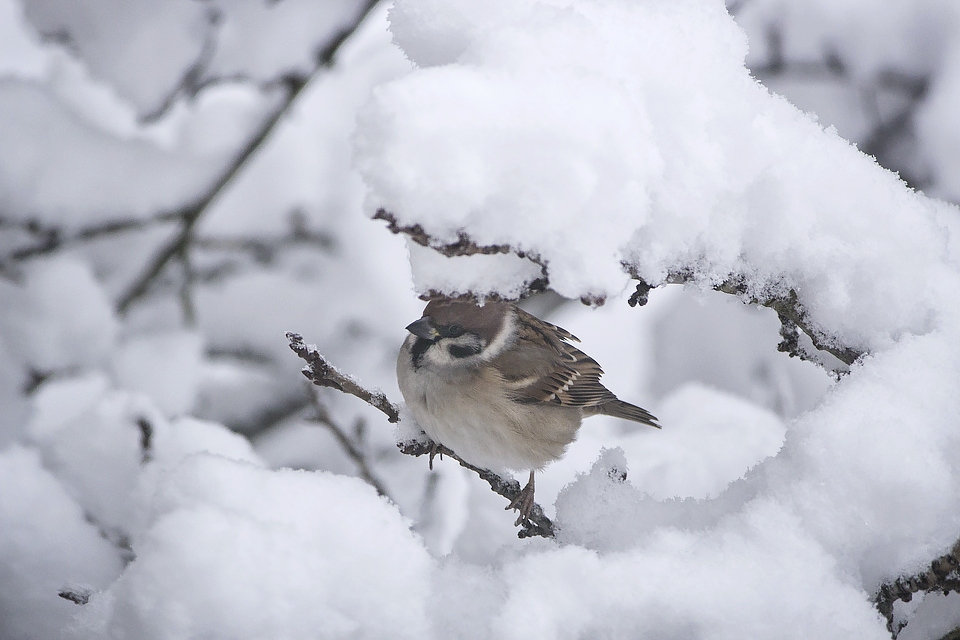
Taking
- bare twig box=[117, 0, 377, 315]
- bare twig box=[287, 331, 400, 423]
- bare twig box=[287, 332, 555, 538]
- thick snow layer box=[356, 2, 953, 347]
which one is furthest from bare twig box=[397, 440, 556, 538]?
bare twig box=[117, 0, 377, 315]

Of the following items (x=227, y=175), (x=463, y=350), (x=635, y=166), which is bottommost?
→ (x=635, y=166)

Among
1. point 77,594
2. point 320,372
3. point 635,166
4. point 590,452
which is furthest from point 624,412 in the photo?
point 77,594

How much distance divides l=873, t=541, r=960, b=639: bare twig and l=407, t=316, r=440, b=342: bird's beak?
949 millimetres

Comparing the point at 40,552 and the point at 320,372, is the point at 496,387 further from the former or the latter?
the point at 40,552

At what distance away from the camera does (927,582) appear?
2.62 feet

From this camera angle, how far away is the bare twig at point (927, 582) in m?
0.78

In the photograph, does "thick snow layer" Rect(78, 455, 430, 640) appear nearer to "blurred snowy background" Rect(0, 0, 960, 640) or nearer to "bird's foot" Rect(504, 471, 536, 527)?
"blurred snowy background" Rect(0, 0, 960, 640)

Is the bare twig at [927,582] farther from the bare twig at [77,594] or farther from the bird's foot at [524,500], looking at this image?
the bare twig at [77,594]

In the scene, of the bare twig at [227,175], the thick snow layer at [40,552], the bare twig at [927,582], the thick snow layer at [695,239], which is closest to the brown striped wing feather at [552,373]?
the thick snow layer at [695,239]

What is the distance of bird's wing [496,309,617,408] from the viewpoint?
5.43 ft

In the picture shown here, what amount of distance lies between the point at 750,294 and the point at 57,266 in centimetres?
228

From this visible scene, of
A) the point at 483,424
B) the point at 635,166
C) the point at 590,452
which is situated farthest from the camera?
the point at 590,452

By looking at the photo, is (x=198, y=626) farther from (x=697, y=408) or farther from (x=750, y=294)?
(x=697, y=408)

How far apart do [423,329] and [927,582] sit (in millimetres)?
992
